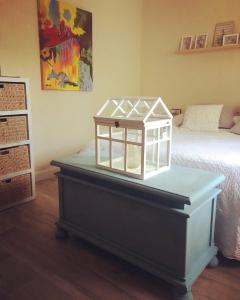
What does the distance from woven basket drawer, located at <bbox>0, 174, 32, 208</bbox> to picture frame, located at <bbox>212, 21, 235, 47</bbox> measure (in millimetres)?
2670

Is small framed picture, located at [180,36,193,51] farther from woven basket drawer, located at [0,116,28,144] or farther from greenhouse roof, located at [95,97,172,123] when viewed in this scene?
woven basket drawer, located at [0,116,28,144]

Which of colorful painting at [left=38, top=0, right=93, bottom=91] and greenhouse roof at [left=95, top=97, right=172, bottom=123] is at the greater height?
colorful painting at [left=38, top=0, right=93, bottom=91]

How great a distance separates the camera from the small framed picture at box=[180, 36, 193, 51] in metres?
3.57

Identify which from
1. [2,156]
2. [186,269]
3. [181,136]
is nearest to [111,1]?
[181,136]

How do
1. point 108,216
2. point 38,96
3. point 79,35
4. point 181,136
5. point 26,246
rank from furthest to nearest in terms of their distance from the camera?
1. point 79,35
2. point 38,96
3. point 181,136
4. point 26,246
5. point 108,216

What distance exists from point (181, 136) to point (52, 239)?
1.37 metres

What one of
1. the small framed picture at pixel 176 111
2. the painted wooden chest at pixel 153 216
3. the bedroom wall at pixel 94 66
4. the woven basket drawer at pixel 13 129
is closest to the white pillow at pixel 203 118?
the small framed picture at pixel 176 111

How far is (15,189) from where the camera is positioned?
235 cm

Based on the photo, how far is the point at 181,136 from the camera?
96.0 inches

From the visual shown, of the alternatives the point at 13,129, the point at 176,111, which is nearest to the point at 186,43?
the point at 176,111

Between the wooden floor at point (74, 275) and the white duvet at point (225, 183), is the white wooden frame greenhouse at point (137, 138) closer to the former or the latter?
the white duvet at point (225, 183)

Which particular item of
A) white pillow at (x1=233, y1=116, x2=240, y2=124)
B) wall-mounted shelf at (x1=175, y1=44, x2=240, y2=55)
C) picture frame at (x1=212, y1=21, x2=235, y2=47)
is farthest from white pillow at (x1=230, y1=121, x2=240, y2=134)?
picture frame at (x1=212, y1=21, x2=235, y2=47)

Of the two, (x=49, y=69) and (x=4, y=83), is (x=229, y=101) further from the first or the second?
(x=4, y=83)

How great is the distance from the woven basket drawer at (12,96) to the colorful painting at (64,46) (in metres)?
0.68
